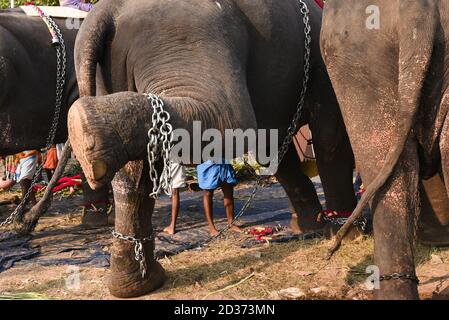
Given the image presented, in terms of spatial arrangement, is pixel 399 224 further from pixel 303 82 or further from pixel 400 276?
pixel 303 82

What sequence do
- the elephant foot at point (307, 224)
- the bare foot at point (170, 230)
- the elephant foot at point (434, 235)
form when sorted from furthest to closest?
the bare foot at point (170, 230), the elephant foot at point (307, 224), the elephant foot at point (434, 235)

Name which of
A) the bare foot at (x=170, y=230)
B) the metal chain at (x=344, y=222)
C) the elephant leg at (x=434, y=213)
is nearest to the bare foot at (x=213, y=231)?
the bare foot at (x=170, y=230)

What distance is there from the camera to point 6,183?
6.57 m

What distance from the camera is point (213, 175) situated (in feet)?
16.7

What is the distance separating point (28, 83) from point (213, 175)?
66.2 inches

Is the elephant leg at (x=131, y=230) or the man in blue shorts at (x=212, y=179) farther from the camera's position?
the man in blue shorts at (x=212, y=179)

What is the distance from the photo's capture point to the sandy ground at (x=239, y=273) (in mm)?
3615

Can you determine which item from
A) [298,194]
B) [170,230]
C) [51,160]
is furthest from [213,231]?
[51,160]

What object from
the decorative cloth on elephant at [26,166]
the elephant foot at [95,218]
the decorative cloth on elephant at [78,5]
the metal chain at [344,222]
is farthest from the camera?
the decorative cloth on elephant at [26,166]

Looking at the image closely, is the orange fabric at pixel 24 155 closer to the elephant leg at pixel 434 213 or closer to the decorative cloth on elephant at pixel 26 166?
the decorative cloth on elephant at pixel 26 166

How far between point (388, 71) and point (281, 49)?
1139mm

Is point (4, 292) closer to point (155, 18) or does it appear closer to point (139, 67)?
point (139, 67)

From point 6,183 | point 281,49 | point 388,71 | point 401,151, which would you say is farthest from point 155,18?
point 6,183

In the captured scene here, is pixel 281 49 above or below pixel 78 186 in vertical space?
above
